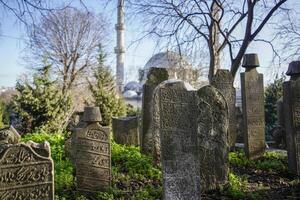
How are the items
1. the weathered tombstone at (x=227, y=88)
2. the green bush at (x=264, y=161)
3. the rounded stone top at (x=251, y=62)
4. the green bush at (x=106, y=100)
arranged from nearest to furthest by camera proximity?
the green bush at (x=264, y=161), the rounded stone top at (x=251, y=62), the weathered tombstone at (x=227, y=88), the green bush at (x=106, y=100)

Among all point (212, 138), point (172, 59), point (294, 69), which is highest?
point (172, 59)

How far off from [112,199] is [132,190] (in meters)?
0.66

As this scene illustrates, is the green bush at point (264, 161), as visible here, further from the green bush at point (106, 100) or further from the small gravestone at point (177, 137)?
the green bush at point (106, 100)

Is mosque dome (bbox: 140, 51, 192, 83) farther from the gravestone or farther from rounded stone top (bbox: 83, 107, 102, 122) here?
rounded stone top (bbox: 83, 107, 102, 122)

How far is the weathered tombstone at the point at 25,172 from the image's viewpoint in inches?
172

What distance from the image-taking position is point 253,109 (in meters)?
9.37

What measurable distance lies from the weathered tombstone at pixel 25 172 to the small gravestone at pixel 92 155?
184 centimetres

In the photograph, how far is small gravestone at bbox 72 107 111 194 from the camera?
6.39m

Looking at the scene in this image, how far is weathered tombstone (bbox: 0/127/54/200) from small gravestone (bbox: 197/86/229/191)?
9.89ft

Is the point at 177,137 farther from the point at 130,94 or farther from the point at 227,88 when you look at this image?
the point at 130,94

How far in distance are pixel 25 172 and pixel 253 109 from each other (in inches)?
255

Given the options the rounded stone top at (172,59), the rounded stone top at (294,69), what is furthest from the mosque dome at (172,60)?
the rounded stone top at (294,69)

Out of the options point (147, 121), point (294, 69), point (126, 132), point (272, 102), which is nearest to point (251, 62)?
point (294, 69)

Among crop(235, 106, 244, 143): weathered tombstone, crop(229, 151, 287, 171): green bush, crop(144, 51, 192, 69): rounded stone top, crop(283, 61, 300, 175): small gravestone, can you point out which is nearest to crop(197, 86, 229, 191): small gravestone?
crop(283, 61, 300, 175): small gravestone
